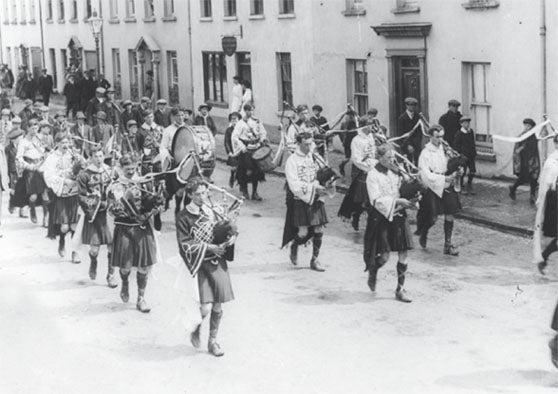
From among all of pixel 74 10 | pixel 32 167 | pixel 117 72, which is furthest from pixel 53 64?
pixel 32 167

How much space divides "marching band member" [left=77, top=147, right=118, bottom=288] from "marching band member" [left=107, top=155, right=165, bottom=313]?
3.70 feet

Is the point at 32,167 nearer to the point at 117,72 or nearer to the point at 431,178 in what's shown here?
the point at 431,178

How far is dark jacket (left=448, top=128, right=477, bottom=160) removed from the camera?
18703 mm

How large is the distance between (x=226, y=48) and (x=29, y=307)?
1753 centimetres

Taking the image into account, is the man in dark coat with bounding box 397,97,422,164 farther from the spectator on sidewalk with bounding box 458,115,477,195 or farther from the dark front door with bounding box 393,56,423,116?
the dark front door with bounding box 393,56,423,116

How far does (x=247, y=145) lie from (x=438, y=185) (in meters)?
6.23

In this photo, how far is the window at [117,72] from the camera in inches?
1637

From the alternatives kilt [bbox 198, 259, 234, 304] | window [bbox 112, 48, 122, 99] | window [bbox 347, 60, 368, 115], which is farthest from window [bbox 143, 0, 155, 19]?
kilt [bbox 198, 259, 234, 304]

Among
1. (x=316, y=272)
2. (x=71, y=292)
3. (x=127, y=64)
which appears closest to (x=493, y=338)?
(x=316, y=272)

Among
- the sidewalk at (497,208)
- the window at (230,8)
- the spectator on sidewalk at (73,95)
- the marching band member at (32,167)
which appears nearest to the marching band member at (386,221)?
the sidewalk at (497,208)

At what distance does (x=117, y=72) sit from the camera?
138 feet

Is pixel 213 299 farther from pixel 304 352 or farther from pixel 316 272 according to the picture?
pixel 316 272

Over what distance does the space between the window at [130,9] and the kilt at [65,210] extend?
2617cm

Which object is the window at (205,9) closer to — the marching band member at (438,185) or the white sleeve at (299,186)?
the marching band member at (438,185)
